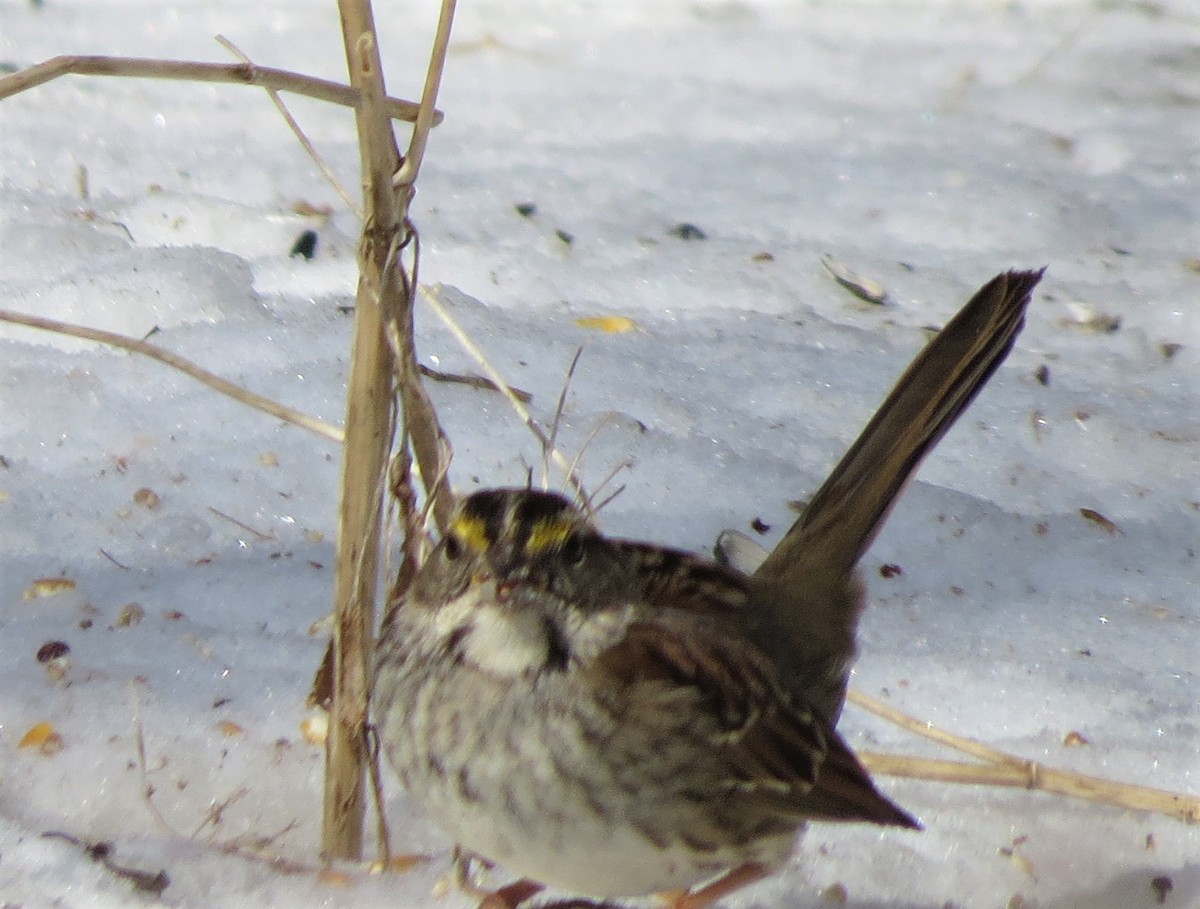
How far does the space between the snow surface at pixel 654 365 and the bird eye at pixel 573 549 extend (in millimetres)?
629

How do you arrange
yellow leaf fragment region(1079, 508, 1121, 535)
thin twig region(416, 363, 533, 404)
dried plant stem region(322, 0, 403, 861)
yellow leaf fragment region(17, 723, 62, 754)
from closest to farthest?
dried plant stem region(322, 0, 403, 861), yellow leaf fragment region(17, 723, 62, 754), thin twig region(416, 363, 533, 404), yellow leaf fragment region(1079, 508, 1121, 535)

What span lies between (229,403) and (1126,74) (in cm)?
392

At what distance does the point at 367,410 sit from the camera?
2348 mm

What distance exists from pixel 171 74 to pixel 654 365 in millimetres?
2221

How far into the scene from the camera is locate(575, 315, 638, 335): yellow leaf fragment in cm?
428

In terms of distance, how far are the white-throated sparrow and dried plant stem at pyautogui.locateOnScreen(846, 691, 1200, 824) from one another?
0.24 metres

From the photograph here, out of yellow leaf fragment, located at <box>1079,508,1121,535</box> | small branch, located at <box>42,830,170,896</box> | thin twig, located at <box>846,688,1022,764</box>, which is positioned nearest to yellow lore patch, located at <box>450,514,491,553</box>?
small branch, located at <box>42,830,170,896</box>

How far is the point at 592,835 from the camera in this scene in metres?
2.26

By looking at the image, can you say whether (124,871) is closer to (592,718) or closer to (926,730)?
(592,718)

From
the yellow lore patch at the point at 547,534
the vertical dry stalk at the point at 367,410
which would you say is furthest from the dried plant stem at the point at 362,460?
the yellow lore patch at the point at 547,534

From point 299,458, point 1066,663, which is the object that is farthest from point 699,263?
point 1066,663

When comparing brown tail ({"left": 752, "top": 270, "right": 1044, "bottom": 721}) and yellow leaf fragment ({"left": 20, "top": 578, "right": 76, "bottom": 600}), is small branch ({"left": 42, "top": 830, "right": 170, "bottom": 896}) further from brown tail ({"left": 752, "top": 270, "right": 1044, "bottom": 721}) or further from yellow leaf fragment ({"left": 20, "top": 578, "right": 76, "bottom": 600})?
brown tail ({"left": 752, "top": 270, "right": 1044, "bottom": 721})

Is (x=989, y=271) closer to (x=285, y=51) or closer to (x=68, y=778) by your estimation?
(x=285, y=51)

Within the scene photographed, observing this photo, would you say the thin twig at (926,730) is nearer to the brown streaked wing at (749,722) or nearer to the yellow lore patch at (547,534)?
the brown streaked wing at (749,722)
